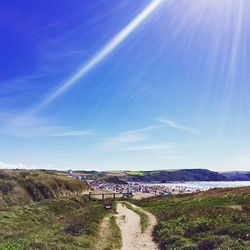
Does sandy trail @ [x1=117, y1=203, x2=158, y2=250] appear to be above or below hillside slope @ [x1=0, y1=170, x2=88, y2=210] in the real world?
below

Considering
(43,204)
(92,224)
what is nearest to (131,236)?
(92,224)

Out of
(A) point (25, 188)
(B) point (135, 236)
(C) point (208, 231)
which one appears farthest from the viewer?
(A) point (25, 188)

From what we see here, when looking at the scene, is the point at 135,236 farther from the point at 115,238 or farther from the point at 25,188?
the point at 25,188

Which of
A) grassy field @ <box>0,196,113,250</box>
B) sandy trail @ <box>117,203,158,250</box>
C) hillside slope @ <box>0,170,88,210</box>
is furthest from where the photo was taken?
hillside slope @ <box>0,170,88,210</box>

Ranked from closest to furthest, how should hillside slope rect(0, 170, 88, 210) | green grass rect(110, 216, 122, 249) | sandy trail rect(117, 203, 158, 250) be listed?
sandy trail rect(117, 203, 158, 250) → green grass rect(110, 216, 122, 249) → hillside slope rect(0, 170, 88, 210)

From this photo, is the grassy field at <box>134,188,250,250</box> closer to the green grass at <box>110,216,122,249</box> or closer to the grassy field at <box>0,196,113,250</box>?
the green grass at <box>110,216,122,249</box>

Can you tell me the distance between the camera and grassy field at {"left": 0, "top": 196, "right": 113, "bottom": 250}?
23214 millimetres

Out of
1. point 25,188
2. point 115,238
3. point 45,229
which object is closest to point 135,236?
point 115,238

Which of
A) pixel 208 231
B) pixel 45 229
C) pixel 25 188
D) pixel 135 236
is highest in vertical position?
pixel 25 188

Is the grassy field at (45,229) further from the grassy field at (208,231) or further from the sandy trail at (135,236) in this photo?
the grassy field at (208,231)

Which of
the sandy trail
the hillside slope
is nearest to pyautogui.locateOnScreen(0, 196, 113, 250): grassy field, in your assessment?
the sandy trail

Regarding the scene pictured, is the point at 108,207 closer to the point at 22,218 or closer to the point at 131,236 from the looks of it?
the point at 22,218

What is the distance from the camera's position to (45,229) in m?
32.1

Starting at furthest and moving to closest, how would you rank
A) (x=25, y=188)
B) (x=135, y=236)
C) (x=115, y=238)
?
(x=25, y=188)
(x=135, y=236)
(x=115, y=238)
